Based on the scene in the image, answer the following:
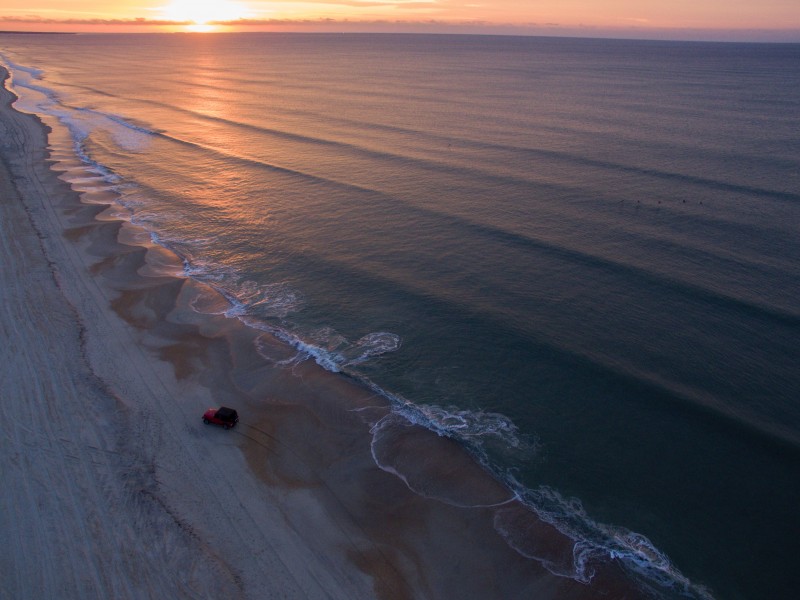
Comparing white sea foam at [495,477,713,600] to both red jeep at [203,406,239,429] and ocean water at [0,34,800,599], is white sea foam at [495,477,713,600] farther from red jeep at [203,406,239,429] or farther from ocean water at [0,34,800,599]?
red jeep at [203,406,239,429]

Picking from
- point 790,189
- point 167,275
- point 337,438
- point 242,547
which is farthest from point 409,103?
point 242,547

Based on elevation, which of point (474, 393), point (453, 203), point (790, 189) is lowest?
point (474, 393)

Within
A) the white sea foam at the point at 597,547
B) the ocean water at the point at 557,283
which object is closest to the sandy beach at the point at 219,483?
the white sea foam at the point at 597,547

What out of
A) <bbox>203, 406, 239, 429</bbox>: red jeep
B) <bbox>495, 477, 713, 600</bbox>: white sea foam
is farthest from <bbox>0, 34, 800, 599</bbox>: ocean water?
<bbox>203, 406, 239, 429</bbox>: red jeep

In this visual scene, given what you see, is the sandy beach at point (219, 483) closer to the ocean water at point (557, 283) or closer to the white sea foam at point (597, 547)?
the white sea foam at point (597, 547)

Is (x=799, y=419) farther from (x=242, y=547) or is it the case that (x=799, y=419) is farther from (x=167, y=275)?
(x=167, y=275)
